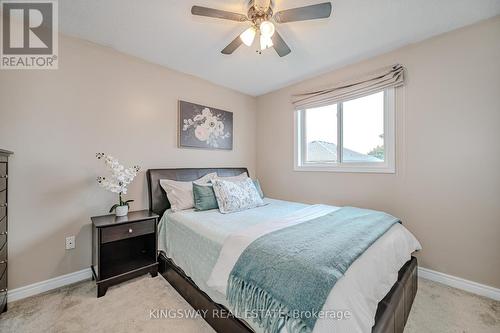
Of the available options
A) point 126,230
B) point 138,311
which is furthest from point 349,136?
point 138,311

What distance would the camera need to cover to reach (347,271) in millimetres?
1071

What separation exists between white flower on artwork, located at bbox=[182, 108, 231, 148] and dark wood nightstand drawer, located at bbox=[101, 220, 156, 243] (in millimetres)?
1375

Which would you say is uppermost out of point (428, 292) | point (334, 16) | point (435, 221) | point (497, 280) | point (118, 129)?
point (334, 16)

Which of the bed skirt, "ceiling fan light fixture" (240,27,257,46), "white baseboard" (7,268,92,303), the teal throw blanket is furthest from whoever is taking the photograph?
"white baseboard" (7,268,92,303)

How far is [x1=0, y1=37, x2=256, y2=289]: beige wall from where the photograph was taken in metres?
1.82

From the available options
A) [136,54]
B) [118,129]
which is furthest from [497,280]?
[136,54]

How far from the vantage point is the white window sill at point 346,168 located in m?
2.40

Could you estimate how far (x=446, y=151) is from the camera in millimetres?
2033

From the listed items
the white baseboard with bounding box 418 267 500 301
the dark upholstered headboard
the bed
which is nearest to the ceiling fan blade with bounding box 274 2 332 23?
the bed

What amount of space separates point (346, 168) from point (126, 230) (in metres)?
2.66

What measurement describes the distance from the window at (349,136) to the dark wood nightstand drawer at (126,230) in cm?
225

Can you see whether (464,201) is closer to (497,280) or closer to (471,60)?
(497,280)

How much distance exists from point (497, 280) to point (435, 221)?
61 centimetres

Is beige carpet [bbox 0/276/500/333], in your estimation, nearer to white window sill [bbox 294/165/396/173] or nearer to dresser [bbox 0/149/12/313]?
dresser [bbox 0/149/12/313]
